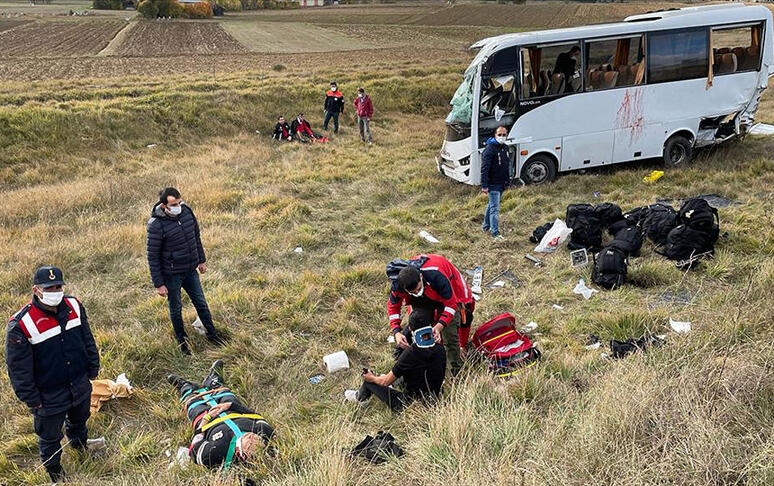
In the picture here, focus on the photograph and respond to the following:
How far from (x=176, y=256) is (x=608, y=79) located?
348 inches

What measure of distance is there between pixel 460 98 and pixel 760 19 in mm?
6474

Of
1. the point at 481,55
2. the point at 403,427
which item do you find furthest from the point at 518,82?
the point at 403,427

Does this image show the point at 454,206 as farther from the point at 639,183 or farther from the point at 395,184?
the point at 639,183

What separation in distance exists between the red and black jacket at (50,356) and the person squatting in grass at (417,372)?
221cm

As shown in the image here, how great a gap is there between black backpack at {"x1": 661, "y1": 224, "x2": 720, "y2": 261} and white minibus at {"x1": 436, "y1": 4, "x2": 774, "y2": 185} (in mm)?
3883

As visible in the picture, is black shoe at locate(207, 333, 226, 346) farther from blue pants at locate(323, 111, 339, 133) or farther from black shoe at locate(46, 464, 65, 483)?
blue pants at locate(323, 111, 339, 133)

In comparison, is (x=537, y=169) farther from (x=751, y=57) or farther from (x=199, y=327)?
(x=199, y=327)

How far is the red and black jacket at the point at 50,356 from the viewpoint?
3.69 meters

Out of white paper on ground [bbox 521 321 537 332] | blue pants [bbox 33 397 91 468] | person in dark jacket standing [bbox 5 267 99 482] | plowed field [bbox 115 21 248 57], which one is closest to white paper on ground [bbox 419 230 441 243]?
white paper on ground [bbox 521 321 537 332]

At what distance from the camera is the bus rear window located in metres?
10.4

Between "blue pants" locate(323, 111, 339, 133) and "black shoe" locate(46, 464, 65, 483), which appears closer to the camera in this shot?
"black shoe" locate(46, 464, 65, 483)

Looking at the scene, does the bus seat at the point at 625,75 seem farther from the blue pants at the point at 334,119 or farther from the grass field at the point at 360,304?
the blue pants at the point at 334,119

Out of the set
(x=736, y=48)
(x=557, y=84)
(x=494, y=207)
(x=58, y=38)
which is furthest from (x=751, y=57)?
(x=58, y=38)

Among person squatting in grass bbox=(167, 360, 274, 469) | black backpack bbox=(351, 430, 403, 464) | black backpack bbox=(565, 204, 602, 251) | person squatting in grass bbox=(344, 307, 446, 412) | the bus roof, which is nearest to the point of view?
black backpack bbox=(351, 430, 403, 464)
